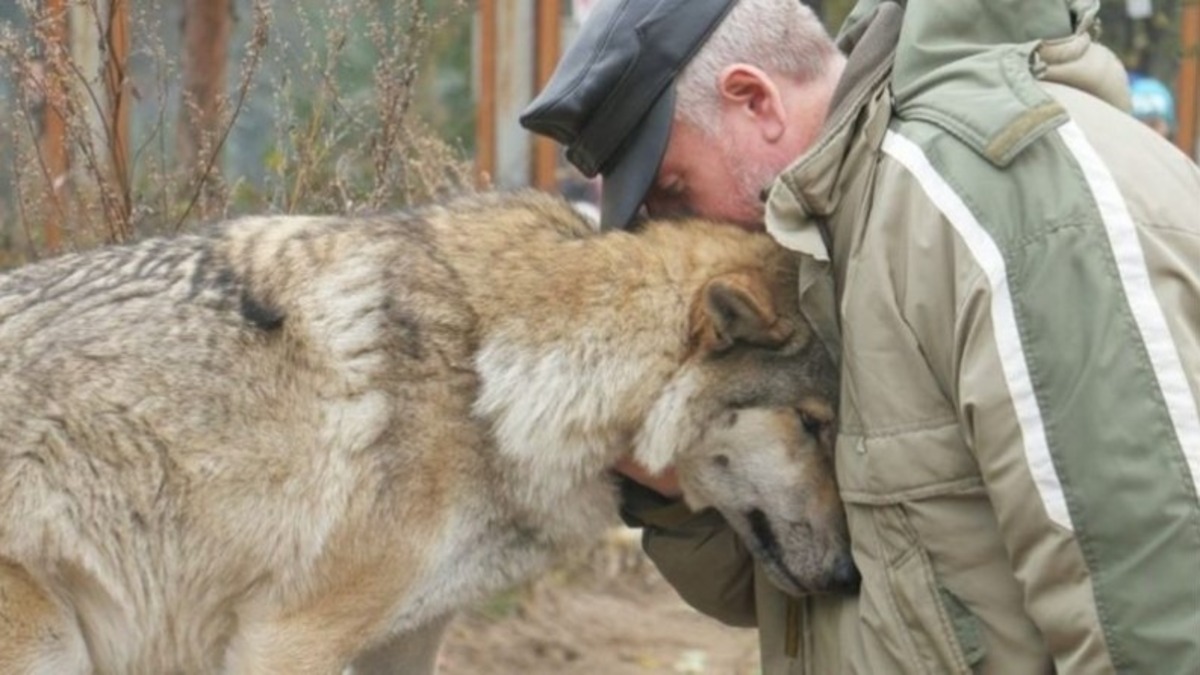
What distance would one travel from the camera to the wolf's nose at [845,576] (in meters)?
3.86

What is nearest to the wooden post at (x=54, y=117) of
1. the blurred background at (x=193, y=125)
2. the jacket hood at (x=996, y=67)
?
the blurred background at (x=193, y=125)

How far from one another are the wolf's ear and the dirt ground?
9.14 ft

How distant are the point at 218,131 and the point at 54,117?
2.02ft

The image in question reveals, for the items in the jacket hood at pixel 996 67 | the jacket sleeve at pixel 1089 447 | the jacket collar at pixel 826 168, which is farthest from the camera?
the jacket collar at pixel 826 168

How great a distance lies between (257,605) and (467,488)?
0.51 meters

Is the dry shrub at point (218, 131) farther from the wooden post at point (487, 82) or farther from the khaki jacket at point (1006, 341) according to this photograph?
the wooden post at point (487, 82)

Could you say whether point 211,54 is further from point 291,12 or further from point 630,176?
point 630,176

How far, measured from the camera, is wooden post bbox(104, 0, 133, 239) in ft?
16.9

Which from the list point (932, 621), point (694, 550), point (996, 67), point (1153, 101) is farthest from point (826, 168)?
point (1153, 101)

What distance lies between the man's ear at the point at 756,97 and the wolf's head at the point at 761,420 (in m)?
0.31

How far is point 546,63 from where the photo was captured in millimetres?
8656

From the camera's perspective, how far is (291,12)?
239 inches

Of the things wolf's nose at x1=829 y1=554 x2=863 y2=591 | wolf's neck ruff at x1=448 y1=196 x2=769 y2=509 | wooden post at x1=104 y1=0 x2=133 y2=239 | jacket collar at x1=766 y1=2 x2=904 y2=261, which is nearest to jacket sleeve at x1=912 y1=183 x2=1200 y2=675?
jacket collar at x1=766 y1=2 x2=904 y2=261

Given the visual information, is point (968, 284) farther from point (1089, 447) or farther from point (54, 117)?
point (54, 117)
